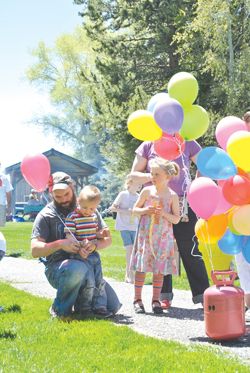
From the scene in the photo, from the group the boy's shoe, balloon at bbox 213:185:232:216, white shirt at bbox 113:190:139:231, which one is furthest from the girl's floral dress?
white shirt at bbox 113:190:139:231

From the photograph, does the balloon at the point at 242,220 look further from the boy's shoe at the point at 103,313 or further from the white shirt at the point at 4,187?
the white shirt at the point at 4,187

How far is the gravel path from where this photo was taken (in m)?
4.83

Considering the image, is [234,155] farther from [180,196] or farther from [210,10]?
[210,10]

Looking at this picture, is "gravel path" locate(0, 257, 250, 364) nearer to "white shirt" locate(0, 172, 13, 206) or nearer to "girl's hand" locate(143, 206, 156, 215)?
"girl's hand" locate(143, 206, 156, 215)

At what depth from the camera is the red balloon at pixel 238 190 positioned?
4676mm

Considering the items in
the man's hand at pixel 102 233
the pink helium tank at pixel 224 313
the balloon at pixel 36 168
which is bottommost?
the pink helium tank at pixel 224 313

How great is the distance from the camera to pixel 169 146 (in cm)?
591

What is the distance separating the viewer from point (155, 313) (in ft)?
20.0

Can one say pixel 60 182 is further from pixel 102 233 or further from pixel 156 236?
pixel 156 236

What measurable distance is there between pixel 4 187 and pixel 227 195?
23.6ft

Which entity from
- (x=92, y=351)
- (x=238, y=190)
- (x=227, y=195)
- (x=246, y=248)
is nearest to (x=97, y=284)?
(x=92, y=351)

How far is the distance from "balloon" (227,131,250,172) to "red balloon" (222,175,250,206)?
10cm

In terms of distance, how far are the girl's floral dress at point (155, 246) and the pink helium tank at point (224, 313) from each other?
1.28 metres

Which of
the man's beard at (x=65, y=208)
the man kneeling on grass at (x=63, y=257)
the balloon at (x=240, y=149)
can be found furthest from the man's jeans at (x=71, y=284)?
the balloon at (x=240, y=149)
